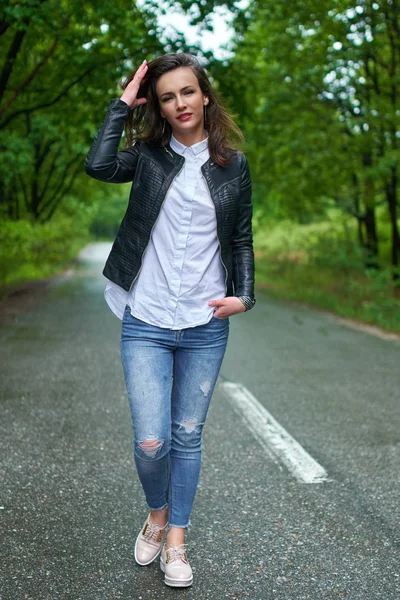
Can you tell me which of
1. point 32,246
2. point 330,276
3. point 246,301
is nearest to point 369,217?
point 330,276

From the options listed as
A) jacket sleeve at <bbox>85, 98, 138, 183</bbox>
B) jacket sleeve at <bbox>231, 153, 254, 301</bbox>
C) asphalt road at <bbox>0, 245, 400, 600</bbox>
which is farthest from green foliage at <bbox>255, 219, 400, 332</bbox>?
jacket sleeve at <bbox>85, 98, 138, 183</bbox>

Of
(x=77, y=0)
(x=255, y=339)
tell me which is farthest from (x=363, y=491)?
(x=77, y=0)

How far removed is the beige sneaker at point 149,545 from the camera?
3.35 meters

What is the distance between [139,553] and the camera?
3354 millimetres

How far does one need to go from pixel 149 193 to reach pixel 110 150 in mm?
227

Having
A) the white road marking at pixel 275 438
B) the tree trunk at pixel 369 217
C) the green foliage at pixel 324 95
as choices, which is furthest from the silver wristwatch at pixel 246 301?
the tree trunk at pixel 369 217

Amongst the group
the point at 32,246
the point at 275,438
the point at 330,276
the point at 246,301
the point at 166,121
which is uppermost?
the point at 166,121

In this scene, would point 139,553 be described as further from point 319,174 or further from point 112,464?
point 319,174

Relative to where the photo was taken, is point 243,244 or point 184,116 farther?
point 243,244

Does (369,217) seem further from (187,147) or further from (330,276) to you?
(187,147)

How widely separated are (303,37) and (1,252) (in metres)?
8.92

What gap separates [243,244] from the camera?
3254mm

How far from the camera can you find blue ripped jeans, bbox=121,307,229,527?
3102 millimetres

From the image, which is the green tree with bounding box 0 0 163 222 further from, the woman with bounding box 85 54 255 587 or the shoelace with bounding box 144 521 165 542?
the shoelace with bounding box 144 521 165 542
